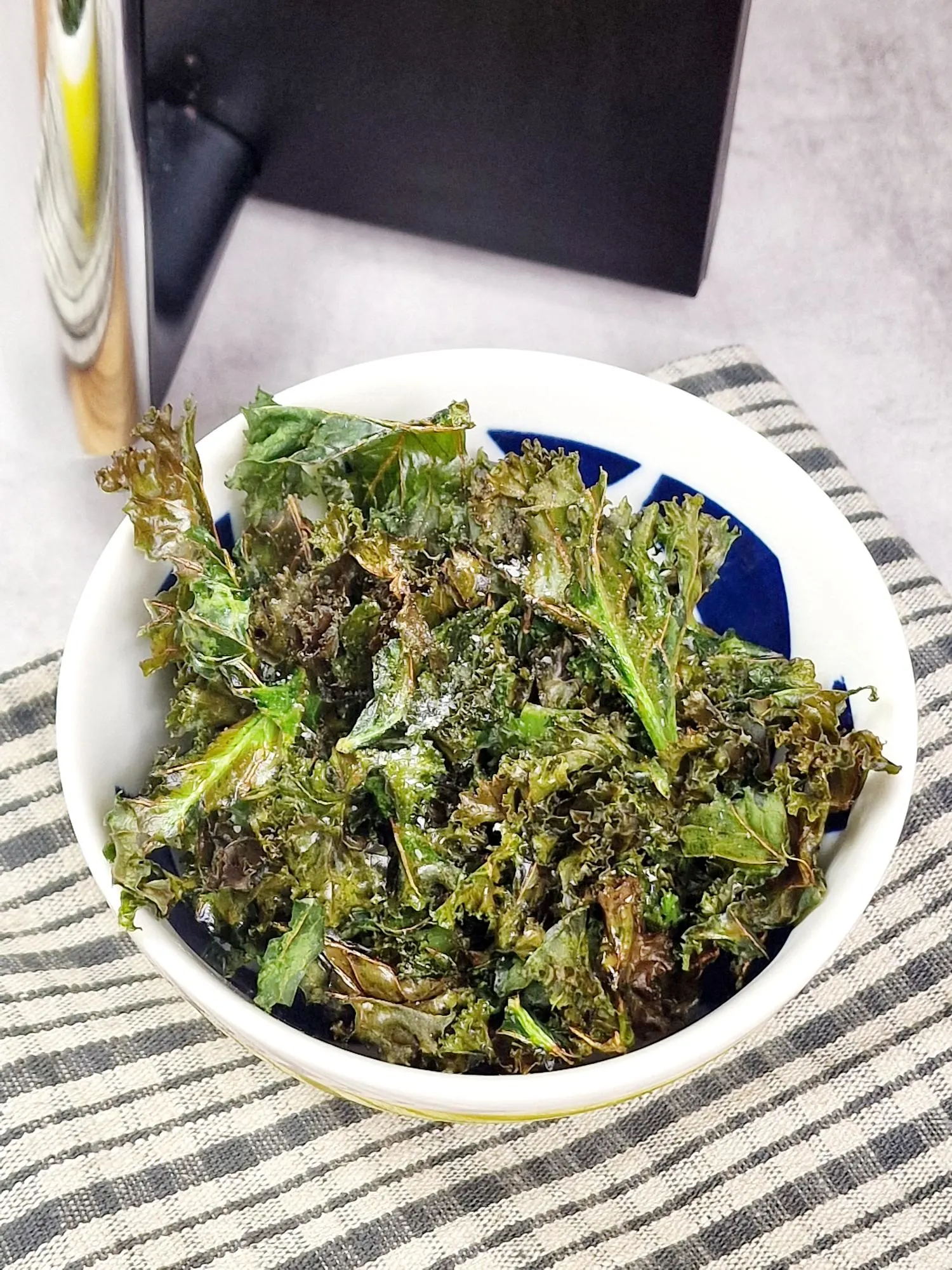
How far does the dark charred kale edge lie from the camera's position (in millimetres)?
523

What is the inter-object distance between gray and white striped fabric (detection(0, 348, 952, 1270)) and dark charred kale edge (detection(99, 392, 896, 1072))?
0.10 meters

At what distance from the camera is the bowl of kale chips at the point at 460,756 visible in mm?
519

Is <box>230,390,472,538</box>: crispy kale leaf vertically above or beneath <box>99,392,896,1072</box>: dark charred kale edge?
above

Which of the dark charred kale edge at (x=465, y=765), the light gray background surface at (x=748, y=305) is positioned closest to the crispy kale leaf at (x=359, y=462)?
the dark charred kale edge at (x=465, y=765)

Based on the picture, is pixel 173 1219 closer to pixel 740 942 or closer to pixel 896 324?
pixel 740 942

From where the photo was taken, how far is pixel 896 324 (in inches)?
41.4

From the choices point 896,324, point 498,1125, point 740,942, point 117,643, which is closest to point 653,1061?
point 740,942

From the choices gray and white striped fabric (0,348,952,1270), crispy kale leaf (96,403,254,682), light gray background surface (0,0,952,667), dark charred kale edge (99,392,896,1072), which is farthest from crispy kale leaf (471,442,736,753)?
light gray background surface (0,0,952,667)

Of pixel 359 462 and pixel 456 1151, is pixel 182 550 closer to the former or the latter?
pixel 359 462

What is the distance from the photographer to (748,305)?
1044 mm

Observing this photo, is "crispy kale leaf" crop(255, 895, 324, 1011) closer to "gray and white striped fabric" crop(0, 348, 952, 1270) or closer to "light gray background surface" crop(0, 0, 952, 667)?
"gray and white striped fabric" crop(0, 348, 952, 1270)

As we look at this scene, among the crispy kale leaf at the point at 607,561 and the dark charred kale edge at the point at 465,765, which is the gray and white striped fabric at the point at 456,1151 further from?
the crispy kale leaf at the point at 607,561

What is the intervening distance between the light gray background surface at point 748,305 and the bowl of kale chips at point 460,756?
315 millimetres

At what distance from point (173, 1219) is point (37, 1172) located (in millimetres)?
61
